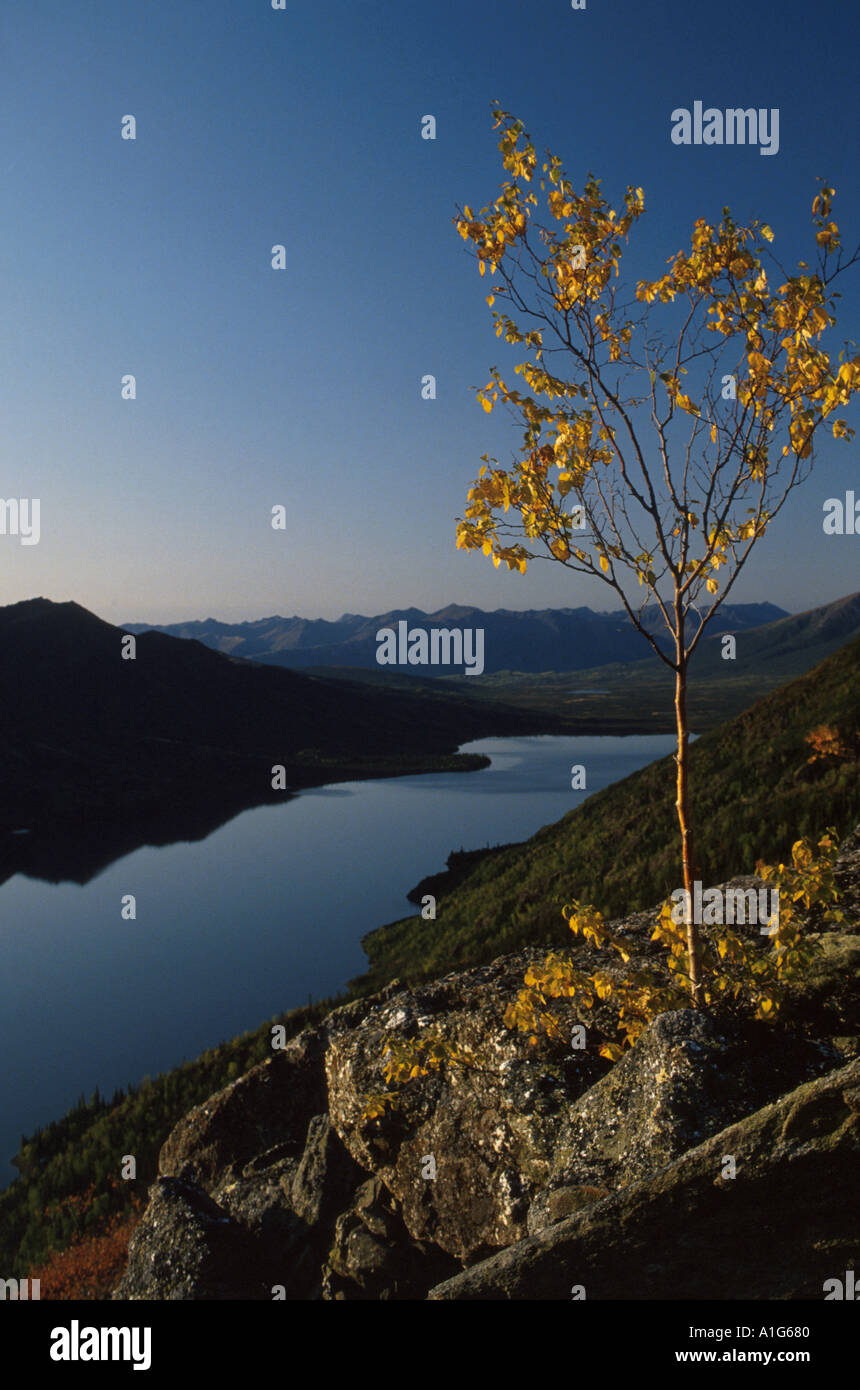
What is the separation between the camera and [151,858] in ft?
208

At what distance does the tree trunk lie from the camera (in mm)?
6828

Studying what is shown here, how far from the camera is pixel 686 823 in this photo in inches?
277

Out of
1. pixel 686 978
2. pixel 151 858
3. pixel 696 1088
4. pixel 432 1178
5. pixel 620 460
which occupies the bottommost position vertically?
pixel 151 858

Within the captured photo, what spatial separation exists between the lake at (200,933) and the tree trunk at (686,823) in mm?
21887

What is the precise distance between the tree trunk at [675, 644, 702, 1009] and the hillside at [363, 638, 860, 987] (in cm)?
1151

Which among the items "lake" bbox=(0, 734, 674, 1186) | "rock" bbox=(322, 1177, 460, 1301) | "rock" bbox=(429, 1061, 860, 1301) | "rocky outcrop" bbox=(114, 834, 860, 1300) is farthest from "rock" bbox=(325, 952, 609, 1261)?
"lake" bbox=(0, 734, 674, 1186)

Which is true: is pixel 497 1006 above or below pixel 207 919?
above

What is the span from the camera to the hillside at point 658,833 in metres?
19.3

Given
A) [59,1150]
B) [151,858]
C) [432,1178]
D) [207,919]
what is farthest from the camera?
[151,858]

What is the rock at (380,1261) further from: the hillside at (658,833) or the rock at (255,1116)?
the hillside at (658,833)
